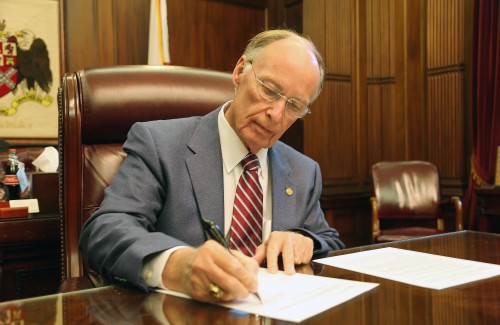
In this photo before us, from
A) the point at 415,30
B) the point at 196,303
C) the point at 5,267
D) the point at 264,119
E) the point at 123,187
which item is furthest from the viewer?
the point at 415,30

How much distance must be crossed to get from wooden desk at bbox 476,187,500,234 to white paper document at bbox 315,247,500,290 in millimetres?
2751

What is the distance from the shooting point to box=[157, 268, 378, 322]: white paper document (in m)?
0.82

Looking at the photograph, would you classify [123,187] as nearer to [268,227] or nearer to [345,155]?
[268,227]

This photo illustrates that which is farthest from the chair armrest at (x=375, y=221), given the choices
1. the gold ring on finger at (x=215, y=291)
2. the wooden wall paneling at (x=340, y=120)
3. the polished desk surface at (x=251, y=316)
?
the gold ring on finger at (x=215, y=291)

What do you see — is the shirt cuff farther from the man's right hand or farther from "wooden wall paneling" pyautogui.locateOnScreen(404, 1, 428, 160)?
"wooden wall paneling" pyautogui.locateOnScreen(404, 1, 428, 160)

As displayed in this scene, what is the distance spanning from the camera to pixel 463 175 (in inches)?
188

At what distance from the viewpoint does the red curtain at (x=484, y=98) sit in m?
4.47

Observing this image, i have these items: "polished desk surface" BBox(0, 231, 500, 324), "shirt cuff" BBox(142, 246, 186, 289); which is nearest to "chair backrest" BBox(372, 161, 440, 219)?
"polished desk surface" BBox(0, 231, 500, 324)

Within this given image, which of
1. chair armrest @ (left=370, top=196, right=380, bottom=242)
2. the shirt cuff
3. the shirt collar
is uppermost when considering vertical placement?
the shirt collar

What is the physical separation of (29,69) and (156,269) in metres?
4.17


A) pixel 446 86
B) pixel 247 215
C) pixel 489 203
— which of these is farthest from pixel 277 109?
pixel 446 86

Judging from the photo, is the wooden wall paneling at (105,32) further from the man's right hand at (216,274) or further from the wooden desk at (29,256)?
the man's right hand at (216,274)

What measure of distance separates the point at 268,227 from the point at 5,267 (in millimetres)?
1327

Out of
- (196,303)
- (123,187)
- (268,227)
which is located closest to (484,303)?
(196,303)
